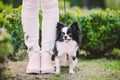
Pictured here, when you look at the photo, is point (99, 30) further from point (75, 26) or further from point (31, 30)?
point (31, 30)

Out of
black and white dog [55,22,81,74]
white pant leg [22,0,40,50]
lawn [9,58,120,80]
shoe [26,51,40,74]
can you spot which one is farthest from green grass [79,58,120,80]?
white pant leg [22,0,40,50]

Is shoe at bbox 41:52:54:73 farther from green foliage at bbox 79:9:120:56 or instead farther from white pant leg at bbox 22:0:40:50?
green foliage at bbox 79:9:120:56

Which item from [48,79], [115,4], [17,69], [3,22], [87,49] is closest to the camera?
[3,22]

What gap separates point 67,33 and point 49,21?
0.30 metres

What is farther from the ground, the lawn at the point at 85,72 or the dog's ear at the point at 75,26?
the dog's ear at the point at 75,26

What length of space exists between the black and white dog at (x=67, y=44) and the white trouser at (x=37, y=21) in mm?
100

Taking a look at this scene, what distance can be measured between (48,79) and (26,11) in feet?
3.25

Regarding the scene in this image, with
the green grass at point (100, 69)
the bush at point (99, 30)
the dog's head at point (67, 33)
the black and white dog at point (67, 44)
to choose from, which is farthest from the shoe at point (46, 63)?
the bush at point (99, 30)

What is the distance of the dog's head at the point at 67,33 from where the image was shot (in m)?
6.73

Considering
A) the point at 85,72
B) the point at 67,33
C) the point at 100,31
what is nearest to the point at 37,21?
the point at 67,33

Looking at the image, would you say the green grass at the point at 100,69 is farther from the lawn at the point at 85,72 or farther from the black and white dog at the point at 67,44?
the black and white dog at the point at 67,44

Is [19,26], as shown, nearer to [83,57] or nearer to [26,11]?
[26,11]

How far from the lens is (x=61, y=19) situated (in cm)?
879

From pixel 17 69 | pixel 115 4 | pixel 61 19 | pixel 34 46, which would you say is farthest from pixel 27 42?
pixel 115 4
